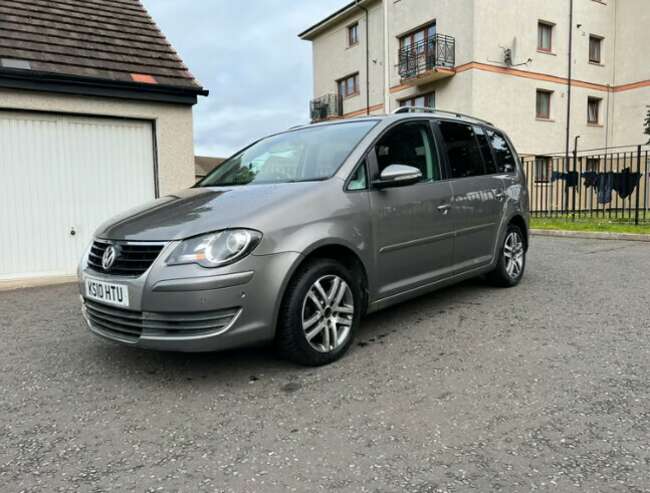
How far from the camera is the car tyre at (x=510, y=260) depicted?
17.7 ft

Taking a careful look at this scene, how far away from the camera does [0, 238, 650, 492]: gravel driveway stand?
85.7 inches

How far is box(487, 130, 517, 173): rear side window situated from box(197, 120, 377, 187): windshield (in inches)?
76.7

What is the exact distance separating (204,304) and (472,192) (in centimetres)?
291

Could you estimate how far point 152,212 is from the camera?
139 inches

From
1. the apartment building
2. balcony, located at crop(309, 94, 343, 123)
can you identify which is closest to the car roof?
the apartment building

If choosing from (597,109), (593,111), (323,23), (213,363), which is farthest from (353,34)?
(213,363)

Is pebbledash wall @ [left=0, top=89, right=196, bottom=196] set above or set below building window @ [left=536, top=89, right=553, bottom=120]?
below

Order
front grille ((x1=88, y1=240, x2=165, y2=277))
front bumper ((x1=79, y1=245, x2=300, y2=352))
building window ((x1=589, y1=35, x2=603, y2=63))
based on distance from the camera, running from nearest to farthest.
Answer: front bumper ((x1=79, y1=245, x2=300, y2=352))
front grille ((x1=88, y1=240, x2=165, y2=277))
building window ((x1=589, y1=35, x2=603, y2=63))

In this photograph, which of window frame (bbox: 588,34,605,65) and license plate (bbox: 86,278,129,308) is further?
window frame (bbox: 588,34,605,65)

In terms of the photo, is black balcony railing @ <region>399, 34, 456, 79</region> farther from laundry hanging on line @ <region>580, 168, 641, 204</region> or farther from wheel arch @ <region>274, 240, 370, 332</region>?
wheel arch @ <region>274, 240, 370, 332</region>

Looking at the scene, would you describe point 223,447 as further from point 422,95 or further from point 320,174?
point 422,95

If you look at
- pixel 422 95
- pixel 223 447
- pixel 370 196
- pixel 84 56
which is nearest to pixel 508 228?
pixel 370 196

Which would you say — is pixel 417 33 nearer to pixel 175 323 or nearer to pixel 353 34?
pixel 353 34

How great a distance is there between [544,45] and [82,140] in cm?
2044
